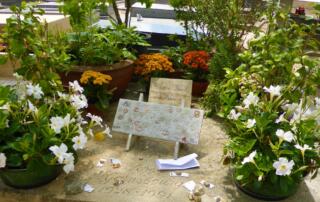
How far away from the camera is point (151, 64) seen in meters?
2.34

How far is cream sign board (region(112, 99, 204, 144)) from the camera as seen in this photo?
1.73m

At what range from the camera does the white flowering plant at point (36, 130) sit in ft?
4.24

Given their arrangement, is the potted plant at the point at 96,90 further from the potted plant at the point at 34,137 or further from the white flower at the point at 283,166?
the white flower at the point at 283,166

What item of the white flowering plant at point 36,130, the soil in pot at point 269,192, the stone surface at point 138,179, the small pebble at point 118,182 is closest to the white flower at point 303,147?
the soil in pot at point 269,192

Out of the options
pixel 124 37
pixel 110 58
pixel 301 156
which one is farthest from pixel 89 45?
pixel 301 156

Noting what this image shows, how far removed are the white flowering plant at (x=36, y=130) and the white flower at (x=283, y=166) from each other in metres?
0.84

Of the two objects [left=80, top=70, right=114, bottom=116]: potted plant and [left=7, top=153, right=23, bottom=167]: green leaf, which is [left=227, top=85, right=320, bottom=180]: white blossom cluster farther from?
[left=7, top=153, right=23, bottom=167]: green leaf

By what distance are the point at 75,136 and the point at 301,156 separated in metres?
1.02

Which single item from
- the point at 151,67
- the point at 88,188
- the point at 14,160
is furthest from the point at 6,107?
the point at 151,67

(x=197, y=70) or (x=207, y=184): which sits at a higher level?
(x=197, y=70)

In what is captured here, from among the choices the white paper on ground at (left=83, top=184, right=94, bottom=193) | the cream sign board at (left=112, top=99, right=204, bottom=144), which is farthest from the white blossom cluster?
the white paper on ground at (left=83, top=184, right=94, bottom=193)

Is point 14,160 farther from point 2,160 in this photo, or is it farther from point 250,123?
point 250,123

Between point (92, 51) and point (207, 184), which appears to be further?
point (92, 51)

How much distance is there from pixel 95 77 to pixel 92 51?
0.96ft
